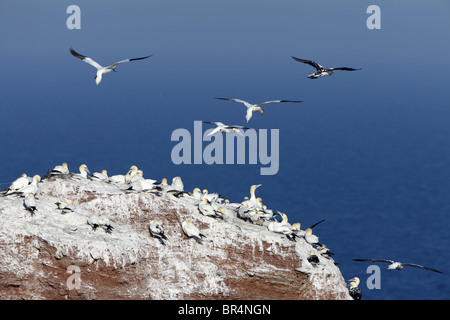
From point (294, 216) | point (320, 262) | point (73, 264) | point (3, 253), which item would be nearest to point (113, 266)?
point (73, 264)

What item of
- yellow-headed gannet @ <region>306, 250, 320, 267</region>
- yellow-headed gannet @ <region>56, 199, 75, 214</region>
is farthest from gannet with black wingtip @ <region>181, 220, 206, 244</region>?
yellow-headed gannet @ <region>306, 250, 320, 267</region>

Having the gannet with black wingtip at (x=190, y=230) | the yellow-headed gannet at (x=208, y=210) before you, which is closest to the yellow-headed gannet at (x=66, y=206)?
the gannet with black wingtip at (x=190, y=230)

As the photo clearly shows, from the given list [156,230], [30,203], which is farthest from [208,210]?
[30,203]

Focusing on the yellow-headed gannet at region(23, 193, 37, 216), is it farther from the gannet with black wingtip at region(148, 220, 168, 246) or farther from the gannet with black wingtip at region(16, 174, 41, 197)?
the gannet with black wingtip at region(148, 220, 168, 246)

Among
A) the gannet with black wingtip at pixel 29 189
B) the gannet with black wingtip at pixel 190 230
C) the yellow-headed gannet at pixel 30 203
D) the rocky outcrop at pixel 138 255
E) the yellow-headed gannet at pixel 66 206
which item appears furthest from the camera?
the gannet with black wingtip at pixel 190 230

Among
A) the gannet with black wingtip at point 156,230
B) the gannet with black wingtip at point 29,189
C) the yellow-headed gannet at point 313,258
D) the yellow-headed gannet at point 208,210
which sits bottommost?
the yellow-headed gannet at point 313,258

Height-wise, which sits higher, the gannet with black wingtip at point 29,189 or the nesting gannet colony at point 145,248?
the gannet with black wingtip at point 29,189

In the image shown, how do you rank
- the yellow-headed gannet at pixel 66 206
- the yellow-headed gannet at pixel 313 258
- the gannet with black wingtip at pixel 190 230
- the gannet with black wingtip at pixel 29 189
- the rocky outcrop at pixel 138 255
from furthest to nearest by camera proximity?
the yellow-headed gannet at pixel 313 258 → the gannet with black wingtip at pixel 190 230 → the yellow-headed gannet at pixel 66 206 → the gannet with black wingtip at pixel 29 189 → the rocky outcrop at pixel 138 255

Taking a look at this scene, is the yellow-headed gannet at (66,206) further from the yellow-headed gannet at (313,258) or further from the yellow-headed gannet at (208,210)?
the yellow-headed gannet at (313,258)
